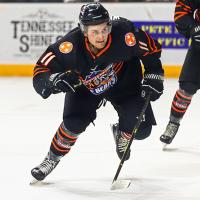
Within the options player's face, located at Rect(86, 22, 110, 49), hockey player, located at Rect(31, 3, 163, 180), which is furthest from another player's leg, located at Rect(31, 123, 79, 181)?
player's face, located at Rect(86, 22, 110, 49)

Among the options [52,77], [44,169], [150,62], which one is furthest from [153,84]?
[44,169]

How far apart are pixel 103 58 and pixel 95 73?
92 mm

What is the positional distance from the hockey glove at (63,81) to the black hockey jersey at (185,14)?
1.09 m

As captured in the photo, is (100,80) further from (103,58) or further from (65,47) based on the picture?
(65,47)

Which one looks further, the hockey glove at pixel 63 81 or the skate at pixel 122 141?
the skate at pixel 122 141

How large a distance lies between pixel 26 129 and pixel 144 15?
2.82m

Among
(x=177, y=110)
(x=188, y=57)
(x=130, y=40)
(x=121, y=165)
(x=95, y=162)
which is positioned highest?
(x=130, y=40)

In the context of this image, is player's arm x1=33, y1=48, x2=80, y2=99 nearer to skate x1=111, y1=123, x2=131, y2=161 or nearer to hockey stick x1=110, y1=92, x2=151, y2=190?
hockey stick x1=110, y1=92, x2=151, y2=190

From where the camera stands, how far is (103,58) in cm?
307

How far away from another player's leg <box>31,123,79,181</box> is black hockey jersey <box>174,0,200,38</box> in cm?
108

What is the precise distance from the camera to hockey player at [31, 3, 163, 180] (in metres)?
2.96

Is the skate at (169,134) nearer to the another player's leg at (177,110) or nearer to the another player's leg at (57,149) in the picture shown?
the another player's leg at (177,110)

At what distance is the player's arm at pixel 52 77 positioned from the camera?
115 inches

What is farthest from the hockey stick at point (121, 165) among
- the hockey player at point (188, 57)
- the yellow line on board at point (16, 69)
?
the yellow line on board at point (16, 69)
